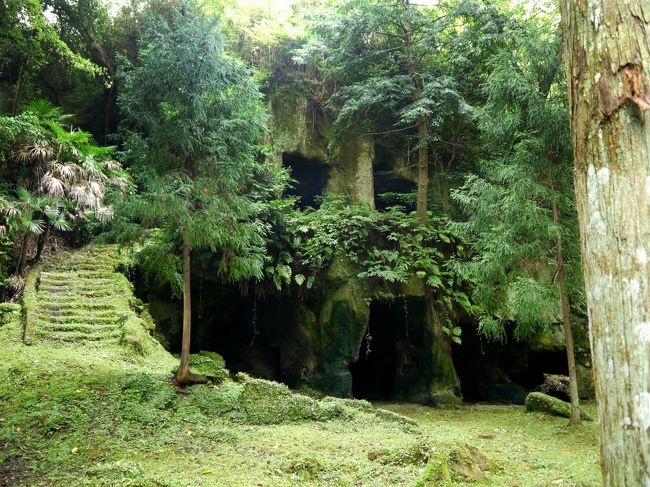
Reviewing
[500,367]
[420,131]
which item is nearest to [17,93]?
[420,131]

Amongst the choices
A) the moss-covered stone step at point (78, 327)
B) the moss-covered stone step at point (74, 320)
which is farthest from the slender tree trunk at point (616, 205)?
the moss-covered stone step at point (74, 320)

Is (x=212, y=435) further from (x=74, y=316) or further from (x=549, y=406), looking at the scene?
(x=549, y=406)

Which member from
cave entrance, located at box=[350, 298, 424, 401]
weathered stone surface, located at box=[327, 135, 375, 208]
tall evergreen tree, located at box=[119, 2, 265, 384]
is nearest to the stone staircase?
tall evergreen tree, located at box=[119, 2, 265, 384]

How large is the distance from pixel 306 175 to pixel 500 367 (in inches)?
385

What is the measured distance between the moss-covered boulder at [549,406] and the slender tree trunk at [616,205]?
8708 mm

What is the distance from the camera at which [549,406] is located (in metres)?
10.4

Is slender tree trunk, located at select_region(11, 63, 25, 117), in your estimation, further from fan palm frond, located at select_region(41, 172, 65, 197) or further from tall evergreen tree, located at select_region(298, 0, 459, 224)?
tall evergreen tree, located at select_region(298, 0, 459, 224)

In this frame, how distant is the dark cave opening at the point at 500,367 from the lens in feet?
49.3

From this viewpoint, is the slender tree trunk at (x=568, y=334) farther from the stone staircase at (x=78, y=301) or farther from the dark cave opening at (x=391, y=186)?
the dark cave opening at (x=391, y=186)

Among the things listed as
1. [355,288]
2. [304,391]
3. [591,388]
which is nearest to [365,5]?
[355,288]

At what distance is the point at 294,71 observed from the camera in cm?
1719

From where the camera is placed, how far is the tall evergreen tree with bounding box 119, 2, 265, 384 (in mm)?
7648

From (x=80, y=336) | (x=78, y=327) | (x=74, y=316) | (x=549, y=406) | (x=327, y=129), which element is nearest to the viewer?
(x=80, y=336)

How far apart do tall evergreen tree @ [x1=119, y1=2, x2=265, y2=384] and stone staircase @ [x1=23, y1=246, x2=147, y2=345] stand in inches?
88.8
